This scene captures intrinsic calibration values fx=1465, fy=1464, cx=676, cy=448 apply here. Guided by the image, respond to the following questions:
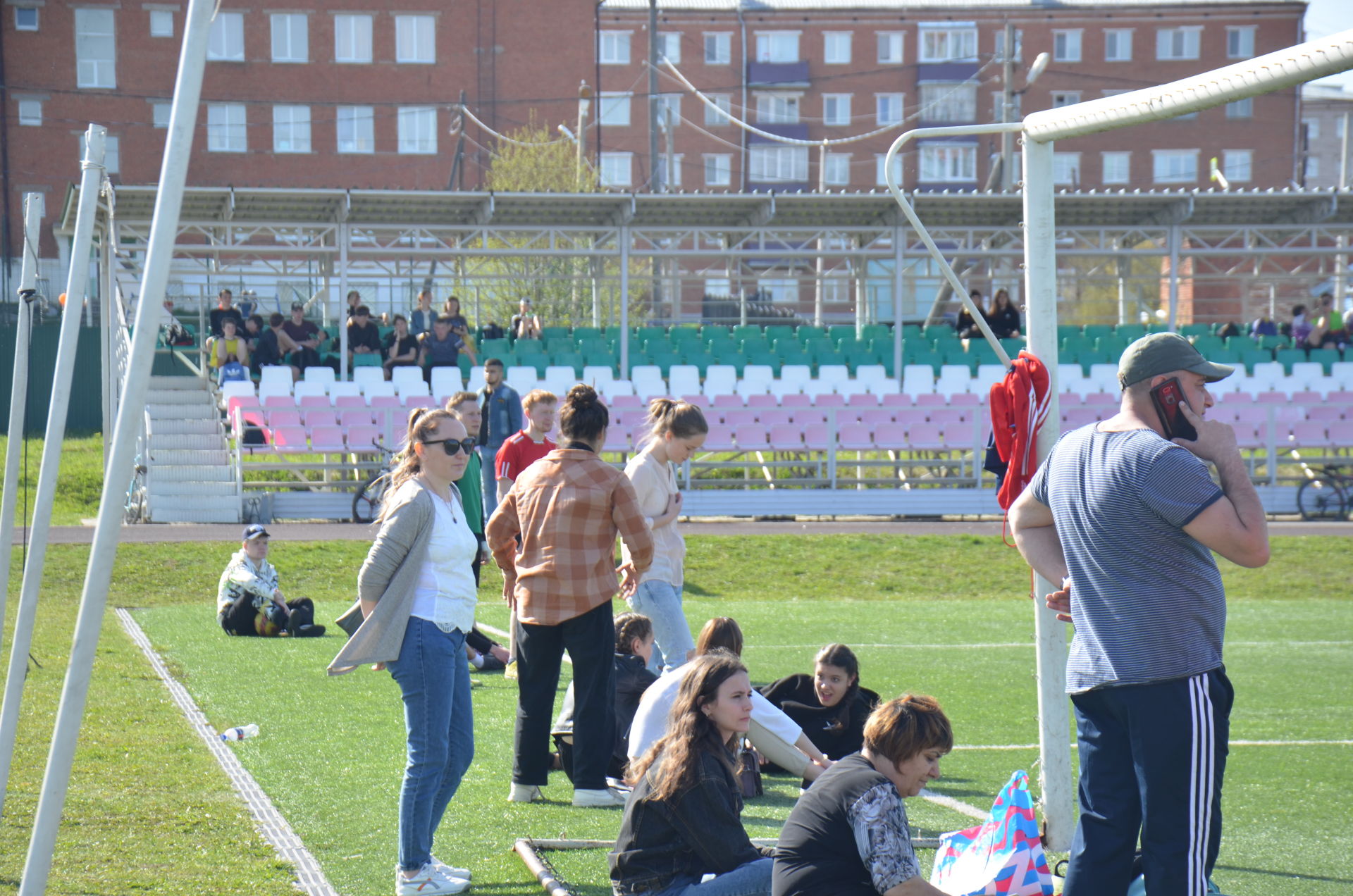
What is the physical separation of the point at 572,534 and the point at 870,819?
280cm

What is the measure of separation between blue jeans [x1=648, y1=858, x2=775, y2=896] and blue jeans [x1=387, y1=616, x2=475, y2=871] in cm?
104

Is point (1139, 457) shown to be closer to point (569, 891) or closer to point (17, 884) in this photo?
point (569, 891)

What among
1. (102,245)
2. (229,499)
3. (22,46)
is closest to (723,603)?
(229,499)

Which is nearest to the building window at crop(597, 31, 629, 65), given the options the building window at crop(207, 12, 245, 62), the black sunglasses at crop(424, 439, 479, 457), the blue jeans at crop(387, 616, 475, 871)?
the building window at crop(207, 12, 245, 62)

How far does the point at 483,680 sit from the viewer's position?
10.4m

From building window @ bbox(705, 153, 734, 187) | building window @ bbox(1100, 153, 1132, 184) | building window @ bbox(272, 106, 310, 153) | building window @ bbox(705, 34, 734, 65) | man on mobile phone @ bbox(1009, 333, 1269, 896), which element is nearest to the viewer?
man on mobile phone @ bbox(1009, 333, 1269, 896)

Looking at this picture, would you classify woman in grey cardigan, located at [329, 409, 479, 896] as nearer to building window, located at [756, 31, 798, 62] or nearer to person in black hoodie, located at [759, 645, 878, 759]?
person in black hoodie, located at [759, 645, 878, 759]

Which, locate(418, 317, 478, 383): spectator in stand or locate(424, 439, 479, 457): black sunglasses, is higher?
locate(418, 317, 478, 383): spectator in stand

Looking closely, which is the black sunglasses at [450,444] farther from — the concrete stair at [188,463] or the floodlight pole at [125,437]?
the concrete stair at [188,463]

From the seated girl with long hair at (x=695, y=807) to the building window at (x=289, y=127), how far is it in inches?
1984

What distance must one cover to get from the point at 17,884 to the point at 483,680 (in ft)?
16.7

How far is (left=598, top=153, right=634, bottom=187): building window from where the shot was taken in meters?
68.4

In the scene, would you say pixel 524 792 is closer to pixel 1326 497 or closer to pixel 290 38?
pixel 1326 497

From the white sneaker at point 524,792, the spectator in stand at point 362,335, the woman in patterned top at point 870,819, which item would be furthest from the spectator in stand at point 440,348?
the woman in patterned top at point 870,819
